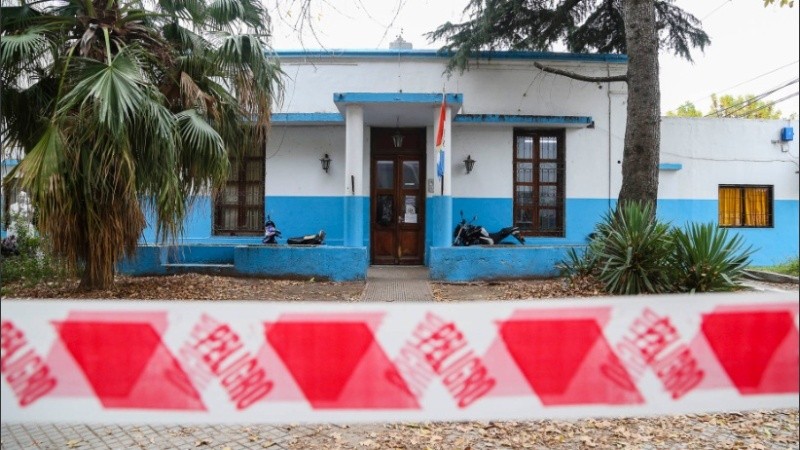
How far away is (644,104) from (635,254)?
269cm

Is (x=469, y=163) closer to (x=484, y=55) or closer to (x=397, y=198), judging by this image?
(x=397, y=198)

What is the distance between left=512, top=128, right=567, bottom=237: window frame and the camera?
10930 millimetres

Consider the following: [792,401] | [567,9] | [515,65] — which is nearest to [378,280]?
[515,65]

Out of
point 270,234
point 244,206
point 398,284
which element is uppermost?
point 244,206

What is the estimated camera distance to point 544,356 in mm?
1638

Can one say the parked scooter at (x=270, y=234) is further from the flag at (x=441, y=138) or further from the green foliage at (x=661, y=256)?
the green foliage at (x=661, y=256)

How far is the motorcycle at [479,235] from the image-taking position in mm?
9722

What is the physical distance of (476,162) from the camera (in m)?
10.8

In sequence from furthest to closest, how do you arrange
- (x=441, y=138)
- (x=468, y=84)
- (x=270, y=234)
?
(x=468, y=84) → (x=270, y=234) → (x=441, y=138)

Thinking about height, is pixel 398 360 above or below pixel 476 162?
below

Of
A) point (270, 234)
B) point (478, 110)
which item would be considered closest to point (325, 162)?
point (270, 234)

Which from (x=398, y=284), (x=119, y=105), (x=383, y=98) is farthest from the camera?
(x=383, y=98)

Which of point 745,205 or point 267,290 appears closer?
point 267,290

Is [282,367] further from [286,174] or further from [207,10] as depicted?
[286,174]
